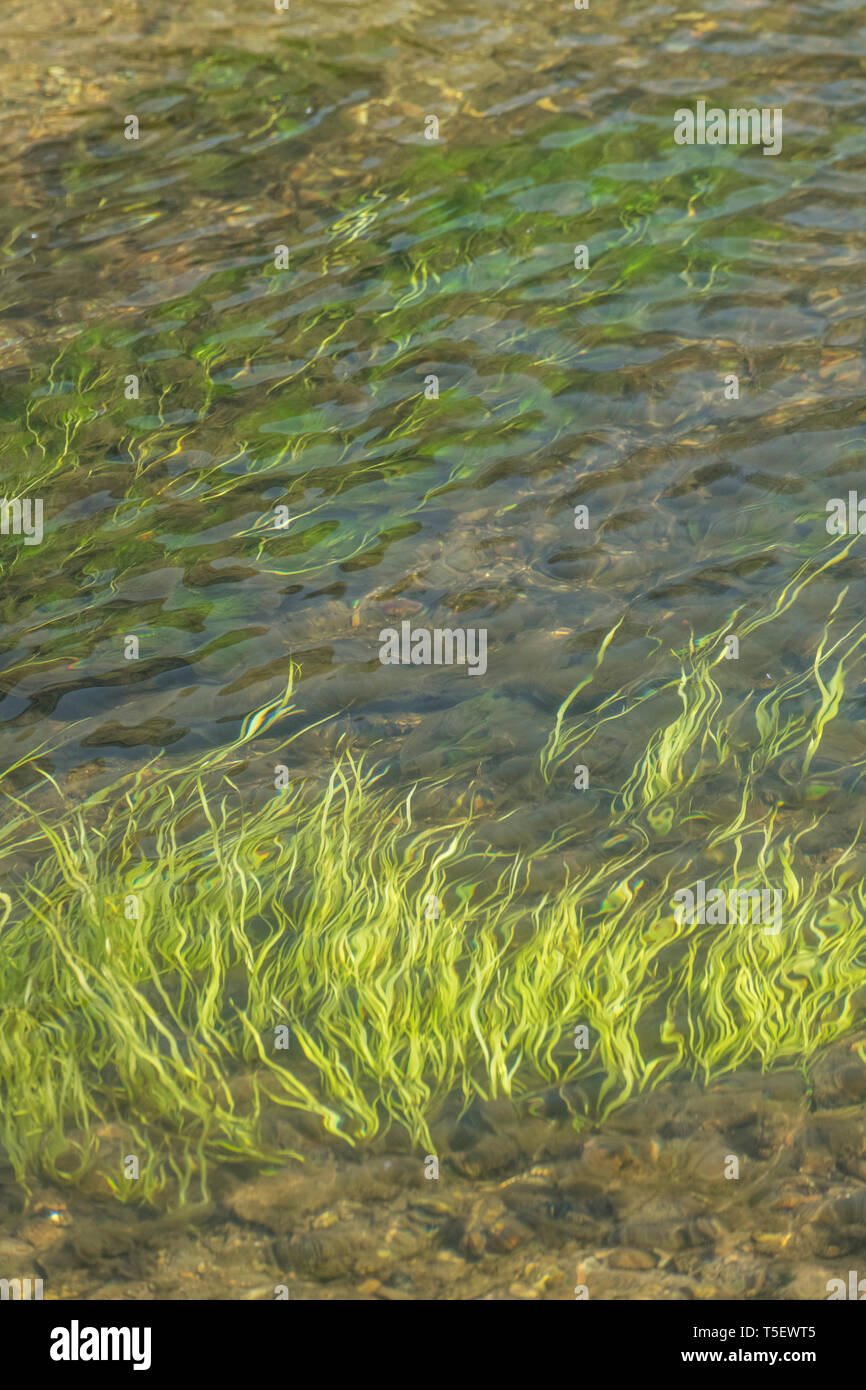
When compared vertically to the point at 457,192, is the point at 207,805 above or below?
below

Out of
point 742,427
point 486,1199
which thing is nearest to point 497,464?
point 742,427

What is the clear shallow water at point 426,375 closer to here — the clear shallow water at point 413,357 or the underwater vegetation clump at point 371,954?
the clear shallow water at point 413,357

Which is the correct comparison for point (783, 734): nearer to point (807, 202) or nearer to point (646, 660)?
point (646, 660)

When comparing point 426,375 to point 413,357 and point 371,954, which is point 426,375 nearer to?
point 413,357

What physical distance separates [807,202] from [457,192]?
6.45ft

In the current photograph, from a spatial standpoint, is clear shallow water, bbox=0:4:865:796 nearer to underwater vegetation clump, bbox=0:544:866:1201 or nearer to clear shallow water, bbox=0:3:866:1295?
clear shallow water, bbox=0:3:866:1295

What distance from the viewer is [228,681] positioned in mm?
4742

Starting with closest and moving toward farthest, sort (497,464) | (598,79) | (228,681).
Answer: (228,681)
(497,464)
(598,79)

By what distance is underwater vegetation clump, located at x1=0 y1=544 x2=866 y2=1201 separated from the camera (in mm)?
3605

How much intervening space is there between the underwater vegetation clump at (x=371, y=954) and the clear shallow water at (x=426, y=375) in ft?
0.48

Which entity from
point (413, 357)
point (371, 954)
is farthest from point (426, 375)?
point (371, 954)

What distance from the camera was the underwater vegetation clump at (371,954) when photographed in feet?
11.8

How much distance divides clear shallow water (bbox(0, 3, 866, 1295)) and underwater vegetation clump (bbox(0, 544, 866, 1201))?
0.48 ft

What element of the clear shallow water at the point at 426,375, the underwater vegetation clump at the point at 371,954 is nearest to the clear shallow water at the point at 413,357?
the clear shallow water at the point at 426,375
